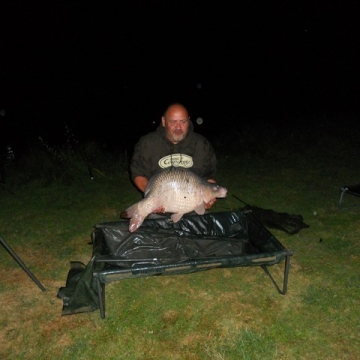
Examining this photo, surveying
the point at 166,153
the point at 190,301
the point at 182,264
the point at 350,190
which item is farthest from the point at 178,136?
the point at 350,190

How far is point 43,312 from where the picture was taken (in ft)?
8.89

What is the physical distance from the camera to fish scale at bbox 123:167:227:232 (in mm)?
2742

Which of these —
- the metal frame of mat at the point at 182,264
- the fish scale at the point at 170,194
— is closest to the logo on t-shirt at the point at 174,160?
the fish scale at the point at 170,194

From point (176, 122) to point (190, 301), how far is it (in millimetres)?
1840

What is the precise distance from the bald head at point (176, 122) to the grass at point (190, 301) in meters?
1.53

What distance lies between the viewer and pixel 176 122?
11.0 feet

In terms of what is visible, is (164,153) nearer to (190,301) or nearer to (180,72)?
(190,301)

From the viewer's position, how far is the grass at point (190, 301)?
2.35m

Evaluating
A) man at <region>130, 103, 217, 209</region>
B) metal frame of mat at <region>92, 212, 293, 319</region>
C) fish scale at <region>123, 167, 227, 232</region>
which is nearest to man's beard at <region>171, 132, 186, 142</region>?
man at <region>130, 103, 217, 209</region>

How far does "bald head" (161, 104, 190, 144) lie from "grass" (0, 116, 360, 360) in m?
1.53

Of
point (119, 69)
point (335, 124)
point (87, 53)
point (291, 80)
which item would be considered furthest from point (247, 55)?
point (335, 124)

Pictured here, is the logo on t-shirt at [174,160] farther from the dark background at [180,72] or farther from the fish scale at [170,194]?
the dark background at [180,72]

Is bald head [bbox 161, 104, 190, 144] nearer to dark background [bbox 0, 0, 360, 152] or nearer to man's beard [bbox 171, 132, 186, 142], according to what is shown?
man's beard [bbox 171, 132, 186, 142]

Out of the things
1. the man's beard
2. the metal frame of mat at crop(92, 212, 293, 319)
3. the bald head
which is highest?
the bald head
